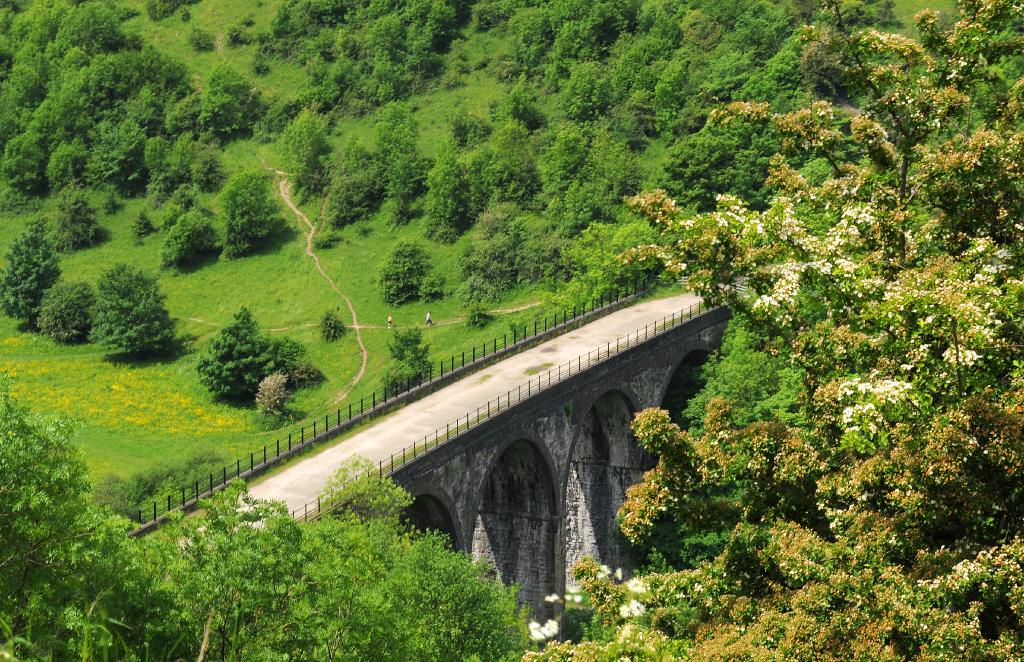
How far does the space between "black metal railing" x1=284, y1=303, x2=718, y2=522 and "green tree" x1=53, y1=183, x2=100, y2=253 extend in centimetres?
6171

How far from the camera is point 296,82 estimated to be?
408 feet

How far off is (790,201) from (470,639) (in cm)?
2012

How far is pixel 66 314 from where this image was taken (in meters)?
93.4

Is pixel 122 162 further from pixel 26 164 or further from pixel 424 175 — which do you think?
pixel 424 175

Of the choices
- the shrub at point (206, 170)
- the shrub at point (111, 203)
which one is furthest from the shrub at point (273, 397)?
the shrub at point (111, 203)

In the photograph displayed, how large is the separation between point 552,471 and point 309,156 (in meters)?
60.5

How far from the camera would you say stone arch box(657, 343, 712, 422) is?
70.1 meters

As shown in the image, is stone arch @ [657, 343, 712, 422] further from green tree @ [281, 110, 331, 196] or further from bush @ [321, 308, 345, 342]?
green tree @ [281, 110, 331, 196]

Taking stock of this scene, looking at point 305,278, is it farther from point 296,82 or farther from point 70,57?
point 70,57

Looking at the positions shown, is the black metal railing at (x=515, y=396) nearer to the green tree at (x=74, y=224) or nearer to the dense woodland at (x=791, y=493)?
the dense woodland at (x=791, y=493)

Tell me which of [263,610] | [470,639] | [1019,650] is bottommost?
[470,639]

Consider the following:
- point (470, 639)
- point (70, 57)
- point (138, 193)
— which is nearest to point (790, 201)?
point (470, 639)

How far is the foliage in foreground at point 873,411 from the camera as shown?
696 inches

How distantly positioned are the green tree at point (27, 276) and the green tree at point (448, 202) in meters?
31.4
